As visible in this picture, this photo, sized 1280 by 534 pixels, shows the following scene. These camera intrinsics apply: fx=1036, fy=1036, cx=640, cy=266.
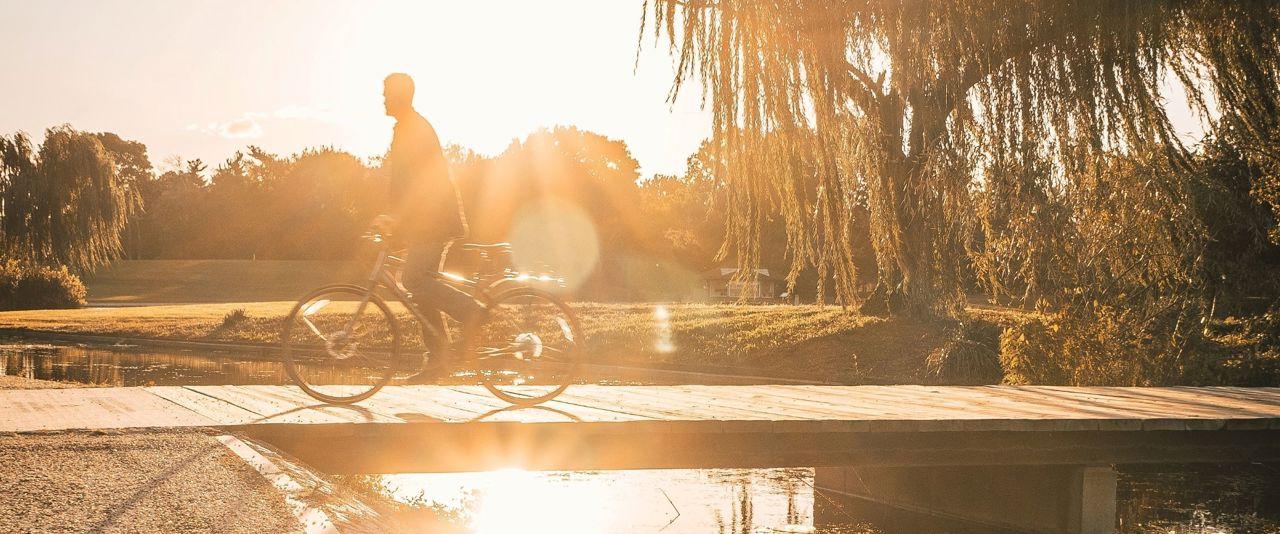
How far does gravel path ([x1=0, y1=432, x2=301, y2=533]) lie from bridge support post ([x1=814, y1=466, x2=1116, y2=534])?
4.10 m

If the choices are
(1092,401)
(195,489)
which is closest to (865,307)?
(1092,401)

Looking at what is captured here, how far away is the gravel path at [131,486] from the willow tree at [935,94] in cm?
733

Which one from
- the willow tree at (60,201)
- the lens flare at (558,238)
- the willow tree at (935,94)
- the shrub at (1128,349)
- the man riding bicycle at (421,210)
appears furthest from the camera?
the lens flare at (558,238)

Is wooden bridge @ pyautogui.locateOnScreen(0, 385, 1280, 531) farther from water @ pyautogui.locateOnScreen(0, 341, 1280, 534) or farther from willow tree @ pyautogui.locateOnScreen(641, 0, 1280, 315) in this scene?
willow tree @ pyautogui.locateOnScreen(641, 0, 1280, 315)

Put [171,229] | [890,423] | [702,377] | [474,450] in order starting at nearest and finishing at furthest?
[474,450]
[890,423]
[702,377]
[171,229]

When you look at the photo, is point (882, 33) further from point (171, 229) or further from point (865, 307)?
point (171, 229)

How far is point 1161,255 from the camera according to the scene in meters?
10.3

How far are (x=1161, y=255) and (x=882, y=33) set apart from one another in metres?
3.58

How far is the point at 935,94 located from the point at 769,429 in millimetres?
6568

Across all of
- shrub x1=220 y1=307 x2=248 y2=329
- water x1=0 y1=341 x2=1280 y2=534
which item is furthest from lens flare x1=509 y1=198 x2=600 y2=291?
water x1=0 y1=341 x2=1280 y2=534

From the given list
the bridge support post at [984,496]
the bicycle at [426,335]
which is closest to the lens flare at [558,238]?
the bridge support post at [984,496]

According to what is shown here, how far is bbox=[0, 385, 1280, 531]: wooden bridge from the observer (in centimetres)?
509

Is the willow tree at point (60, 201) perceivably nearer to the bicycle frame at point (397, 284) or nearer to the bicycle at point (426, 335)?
the bicycle at point (426, 335)

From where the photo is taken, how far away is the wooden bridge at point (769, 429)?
16.7 feet
